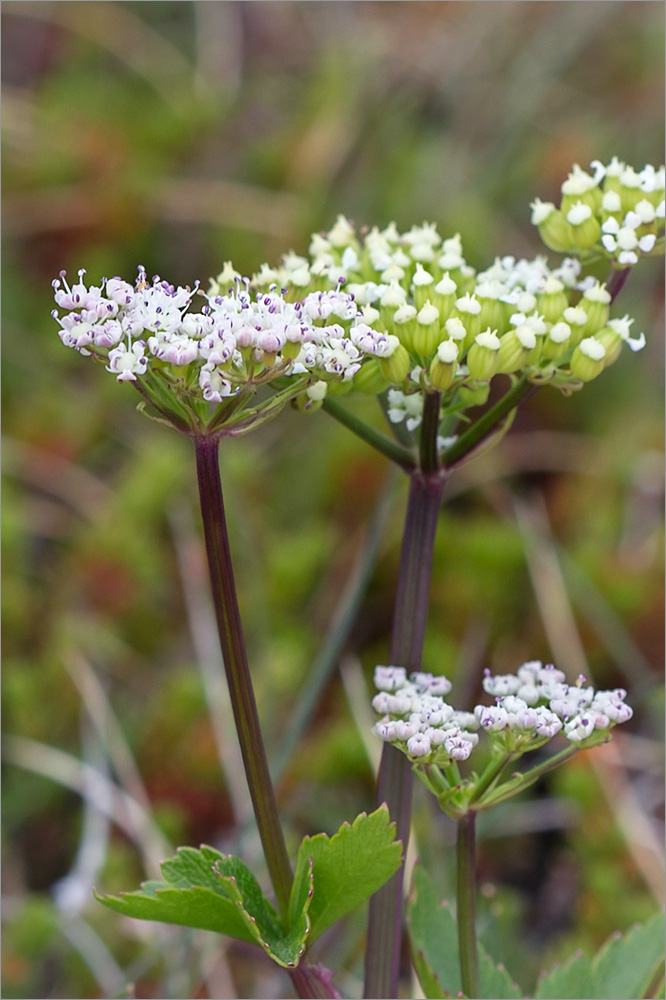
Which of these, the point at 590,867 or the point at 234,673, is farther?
the point at 590,867

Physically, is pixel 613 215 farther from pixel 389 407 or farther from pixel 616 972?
pixel 616 972

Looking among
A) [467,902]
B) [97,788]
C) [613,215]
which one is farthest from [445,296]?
[97,788]

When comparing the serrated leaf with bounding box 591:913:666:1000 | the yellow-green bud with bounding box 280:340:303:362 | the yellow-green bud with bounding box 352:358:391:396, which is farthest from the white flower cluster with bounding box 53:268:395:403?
the serrated leaf with bounding box 591:913:666:1000

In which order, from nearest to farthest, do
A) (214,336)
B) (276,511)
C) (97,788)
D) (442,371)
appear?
(214,336) → (442,371) → (97,788) → (276,511)

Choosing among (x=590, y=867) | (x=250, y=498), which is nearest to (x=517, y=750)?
(x=590, y=867)

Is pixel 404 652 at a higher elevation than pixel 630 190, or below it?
below

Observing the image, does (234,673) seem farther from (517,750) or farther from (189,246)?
(189,246)

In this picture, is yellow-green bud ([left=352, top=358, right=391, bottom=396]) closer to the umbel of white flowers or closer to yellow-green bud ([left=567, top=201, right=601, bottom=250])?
the umbel of white flowers
